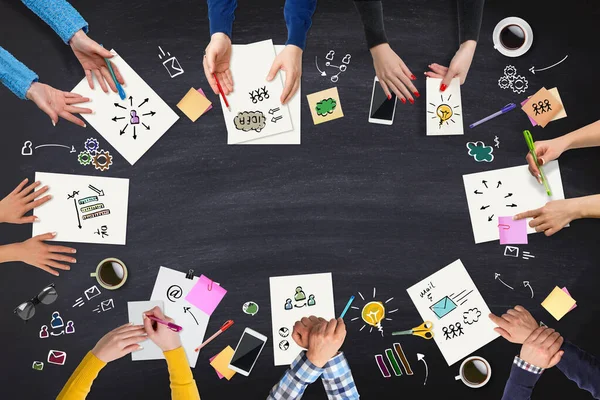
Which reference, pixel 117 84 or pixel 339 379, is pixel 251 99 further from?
pixel 339 379

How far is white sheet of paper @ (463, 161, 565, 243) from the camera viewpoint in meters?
1.55

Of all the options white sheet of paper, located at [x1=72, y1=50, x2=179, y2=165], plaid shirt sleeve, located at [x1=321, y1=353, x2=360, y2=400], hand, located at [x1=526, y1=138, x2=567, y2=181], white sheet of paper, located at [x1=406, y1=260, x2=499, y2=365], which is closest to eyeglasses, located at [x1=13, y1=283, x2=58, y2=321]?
white sheet of paper, located at [x1=72, y1=50, x2=179, y2=165]

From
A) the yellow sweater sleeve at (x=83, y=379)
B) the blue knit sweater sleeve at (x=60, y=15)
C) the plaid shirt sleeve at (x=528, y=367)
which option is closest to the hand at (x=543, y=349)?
the plaid shirt sleeve at (x=528, y=367)

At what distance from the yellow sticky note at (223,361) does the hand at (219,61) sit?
0.75 m

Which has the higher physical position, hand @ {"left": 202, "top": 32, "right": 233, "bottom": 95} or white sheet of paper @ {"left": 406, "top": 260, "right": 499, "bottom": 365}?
hand @ {"left": 202, "top": 32, "right": 233, "bottom": 95}

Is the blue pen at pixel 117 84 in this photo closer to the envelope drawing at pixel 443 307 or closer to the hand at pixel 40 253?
the hand at pixel 40 253

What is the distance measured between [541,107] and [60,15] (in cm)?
141

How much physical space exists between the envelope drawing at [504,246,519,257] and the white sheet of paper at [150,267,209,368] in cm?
92

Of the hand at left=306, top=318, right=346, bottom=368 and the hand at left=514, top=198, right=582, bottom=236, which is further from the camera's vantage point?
the hand at left=514, top=198, right=582, bottom=236

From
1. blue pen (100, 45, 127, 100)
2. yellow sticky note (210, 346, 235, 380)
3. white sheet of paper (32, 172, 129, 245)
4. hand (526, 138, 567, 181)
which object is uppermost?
blue pen (100, 45, 127, 100)

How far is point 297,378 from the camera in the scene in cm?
144

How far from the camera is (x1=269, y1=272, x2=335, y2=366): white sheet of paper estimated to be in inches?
60.7

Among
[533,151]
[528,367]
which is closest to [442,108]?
[533,151]

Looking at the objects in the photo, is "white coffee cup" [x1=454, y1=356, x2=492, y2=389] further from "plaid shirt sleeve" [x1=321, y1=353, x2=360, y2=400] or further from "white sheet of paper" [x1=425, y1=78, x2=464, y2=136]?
"white sheet of paper" [x1=425, y1=78, x2=464, y2=136]
